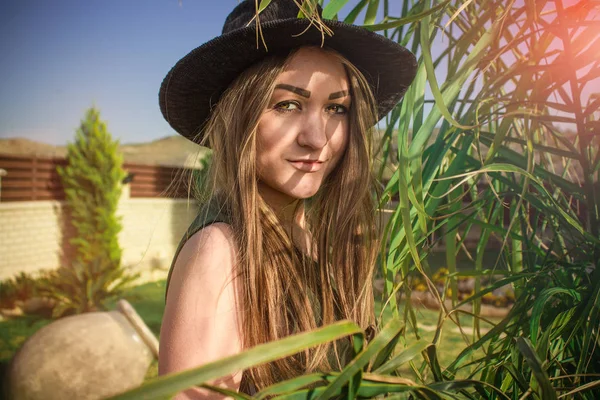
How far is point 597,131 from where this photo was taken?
2.35 feet

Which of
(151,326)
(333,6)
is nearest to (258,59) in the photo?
(333,6)

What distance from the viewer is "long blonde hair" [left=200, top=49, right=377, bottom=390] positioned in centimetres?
89

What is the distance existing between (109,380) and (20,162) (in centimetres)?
734

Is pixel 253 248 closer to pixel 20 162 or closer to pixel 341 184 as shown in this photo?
pixel 341 184

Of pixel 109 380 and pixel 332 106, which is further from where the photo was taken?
pixel 109 380

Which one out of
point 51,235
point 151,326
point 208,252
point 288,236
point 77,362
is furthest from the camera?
point 51,235

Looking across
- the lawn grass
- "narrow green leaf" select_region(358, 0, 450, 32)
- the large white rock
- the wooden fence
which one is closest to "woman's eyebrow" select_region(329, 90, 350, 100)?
"narrow green leaf" select_region(358, 0, 450, 32)

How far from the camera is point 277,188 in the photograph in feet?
3.37

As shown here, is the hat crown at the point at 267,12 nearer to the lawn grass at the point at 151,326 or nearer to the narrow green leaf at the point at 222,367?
the narrow green leaf at the point at 222,367

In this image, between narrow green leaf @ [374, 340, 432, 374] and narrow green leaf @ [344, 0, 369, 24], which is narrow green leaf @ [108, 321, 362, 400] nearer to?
narrow green leaf @ [374, 340, 432, 374]

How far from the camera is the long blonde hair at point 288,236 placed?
893 millimetres

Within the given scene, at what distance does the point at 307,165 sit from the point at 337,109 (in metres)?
0.19

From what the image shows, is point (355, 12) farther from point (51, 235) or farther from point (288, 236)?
point (51, 235)

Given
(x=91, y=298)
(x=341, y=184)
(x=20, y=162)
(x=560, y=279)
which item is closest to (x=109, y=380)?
(x=91, y=298)
